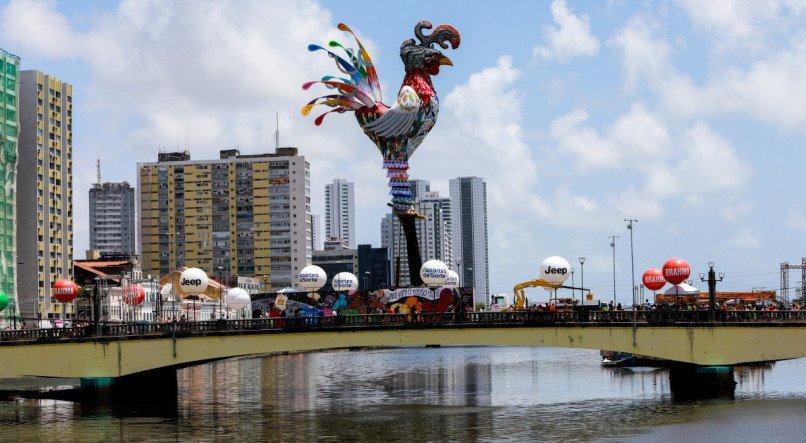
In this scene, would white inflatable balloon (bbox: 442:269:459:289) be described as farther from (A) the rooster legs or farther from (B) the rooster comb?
(B) the rooster comb

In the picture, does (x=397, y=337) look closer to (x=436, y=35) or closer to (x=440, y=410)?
(x=440, y=410)

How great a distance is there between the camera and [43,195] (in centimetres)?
17025

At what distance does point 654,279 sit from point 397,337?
80.8 ft

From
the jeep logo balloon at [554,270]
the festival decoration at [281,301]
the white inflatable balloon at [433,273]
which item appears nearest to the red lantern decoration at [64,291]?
the festival decoration at [281,301]

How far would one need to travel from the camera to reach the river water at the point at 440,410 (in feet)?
234

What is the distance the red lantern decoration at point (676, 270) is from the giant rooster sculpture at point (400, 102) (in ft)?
90.3

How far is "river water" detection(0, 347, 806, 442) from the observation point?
7138 cm

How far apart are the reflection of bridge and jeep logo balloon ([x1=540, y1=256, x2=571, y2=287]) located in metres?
11.1

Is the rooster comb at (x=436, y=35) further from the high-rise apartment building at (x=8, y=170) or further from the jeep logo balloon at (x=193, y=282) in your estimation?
the high-rise apartment building at (x=8, y=170)

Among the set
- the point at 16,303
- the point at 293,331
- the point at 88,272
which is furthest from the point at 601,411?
the point at 88,272

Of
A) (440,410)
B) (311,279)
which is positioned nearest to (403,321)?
(440,410)

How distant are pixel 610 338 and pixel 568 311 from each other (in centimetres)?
364

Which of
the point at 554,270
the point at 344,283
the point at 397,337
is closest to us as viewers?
the point at 397,337

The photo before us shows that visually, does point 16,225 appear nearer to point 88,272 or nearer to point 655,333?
point 88,272
